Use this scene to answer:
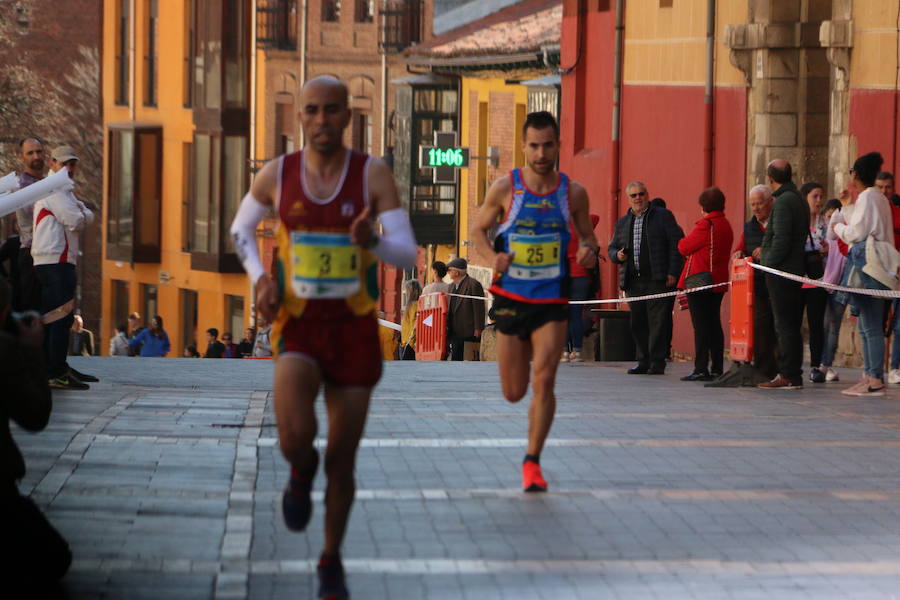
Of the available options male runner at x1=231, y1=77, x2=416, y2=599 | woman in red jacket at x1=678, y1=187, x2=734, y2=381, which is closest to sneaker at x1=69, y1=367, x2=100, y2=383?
woman in red jacket at x1=678, y1=187, x2=734, y2=381

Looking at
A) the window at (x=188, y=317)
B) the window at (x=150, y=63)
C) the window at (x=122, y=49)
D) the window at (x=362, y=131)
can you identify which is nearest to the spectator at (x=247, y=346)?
the window at (x=188, y=317)

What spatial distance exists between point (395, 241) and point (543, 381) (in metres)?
2.53

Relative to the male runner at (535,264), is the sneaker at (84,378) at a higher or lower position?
lower

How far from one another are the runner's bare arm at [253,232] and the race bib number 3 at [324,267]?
4.3 inches

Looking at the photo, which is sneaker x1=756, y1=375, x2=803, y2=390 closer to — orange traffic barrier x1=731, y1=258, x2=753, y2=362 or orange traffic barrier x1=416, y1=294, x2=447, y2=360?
orange traffic barrier x1=731, y1=258, x2=753, y2=362

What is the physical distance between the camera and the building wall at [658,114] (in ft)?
83.2

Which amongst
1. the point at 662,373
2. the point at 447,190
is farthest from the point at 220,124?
the point at 662,373

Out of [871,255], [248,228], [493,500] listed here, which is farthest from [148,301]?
[248,228]

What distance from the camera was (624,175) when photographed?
28922 mm

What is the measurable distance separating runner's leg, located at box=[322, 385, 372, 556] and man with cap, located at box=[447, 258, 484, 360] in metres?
15.2

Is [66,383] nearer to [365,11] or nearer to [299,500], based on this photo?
[299,500]

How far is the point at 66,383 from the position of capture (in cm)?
1459

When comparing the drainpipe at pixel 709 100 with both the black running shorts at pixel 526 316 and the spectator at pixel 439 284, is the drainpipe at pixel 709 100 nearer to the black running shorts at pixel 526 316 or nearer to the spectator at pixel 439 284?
the spectator at pixel 439 284

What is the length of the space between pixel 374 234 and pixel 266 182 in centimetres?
50
